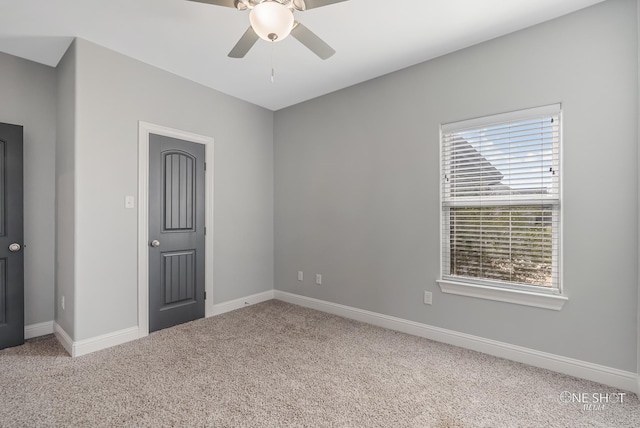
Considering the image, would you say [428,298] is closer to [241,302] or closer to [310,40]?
[241,302]

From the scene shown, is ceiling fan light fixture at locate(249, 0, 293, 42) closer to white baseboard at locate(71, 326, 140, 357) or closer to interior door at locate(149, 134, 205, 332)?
interior door at locate(149, 134, 205, 332)

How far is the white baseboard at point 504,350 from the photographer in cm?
218

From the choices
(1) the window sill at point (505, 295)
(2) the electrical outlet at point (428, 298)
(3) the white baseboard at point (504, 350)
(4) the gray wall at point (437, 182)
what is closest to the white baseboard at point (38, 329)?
(4) the gray wall at point (437, 182)

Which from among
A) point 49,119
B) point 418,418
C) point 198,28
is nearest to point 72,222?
point 49,119

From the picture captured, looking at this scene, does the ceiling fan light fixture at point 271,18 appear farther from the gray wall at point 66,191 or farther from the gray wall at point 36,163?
the gray wall at point 36,163

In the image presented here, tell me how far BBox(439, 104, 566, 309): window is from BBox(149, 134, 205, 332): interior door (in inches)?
101

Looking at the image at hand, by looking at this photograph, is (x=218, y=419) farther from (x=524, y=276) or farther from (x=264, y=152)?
(x=264, y=152)

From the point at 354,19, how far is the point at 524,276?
2394mm

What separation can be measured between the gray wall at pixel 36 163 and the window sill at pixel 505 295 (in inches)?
148

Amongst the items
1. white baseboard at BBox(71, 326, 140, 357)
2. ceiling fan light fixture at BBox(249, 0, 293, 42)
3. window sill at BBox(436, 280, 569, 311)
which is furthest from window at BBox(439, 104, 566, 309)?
white baseboard at BBox(71, 326, 140, 357)

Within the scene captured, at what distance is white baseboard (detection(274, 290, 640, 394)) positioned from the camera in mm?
2179

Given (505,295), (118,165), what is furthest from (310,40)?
(505,295)

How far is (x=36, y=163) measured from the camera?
3037 millimetres

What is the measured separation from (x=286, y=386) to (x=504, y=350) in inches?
70.0
